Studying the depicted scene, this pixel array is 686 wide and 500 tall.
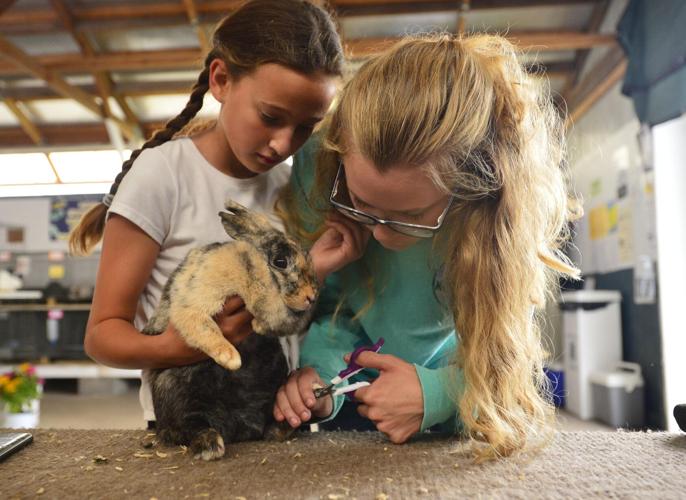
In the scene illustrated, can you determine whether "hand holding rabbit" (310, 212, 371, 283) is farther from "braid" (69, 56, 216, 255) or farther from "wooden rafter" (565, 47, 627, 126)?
"wooden rafter" (565, 47, 627, 126)

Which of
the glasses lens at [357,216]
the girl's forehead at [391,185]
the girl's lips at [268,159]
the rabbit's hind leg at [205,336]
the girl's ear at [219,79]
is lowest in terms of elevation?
the rabbit's hind leg at [205,336]

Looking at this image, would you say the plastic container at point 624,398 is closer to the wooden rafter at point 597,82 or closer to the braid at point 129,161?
the wooden rafter at point 597,82

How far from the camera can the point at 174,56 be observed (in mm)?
4242

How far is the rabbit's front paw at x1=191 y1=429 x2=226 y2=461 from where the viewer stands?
0.78m

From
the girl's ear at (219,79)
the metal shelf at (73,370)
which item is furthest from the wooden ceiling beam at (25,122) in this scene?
the girl's ear at (219,79)

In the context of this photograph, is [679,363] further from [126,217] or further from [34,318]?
[34,318]

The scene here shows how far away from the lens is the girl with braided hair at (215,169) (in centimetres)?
89

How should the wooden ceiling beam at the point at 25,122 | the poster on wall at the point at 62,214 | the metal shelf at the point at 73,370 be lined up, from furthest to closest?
the wooden ceiling beam at the point at 25,122
the poster on wall at the point at 62,214
the metal shelf at the point at 73,370

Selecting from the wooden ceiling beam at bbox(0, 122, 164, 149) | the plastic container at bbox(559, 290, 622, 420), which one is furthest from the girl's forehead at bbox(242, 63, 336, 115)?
the wooden ceiling beam at bbox(0, 122, 164, 149)

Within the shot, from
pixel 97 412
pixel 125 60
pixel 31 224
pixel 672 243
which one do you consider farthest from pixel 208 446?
pixel 31 224

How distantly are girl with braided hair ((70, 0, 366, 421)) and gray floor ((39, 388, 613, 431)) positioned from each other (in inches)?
104

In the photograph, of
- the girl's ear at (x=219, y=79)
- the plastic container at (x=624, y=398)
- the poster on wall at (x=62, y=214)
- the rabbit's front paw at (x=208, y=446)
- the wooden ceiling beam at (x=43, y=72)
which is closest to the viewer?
the rabbit's front paw at (x=208, y=446)

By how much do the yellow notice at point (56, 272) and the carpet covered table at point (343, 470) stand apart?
430cm

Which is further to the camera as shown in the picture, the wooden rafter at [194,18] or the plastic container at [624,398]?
the wooden rafter at [194,18]
